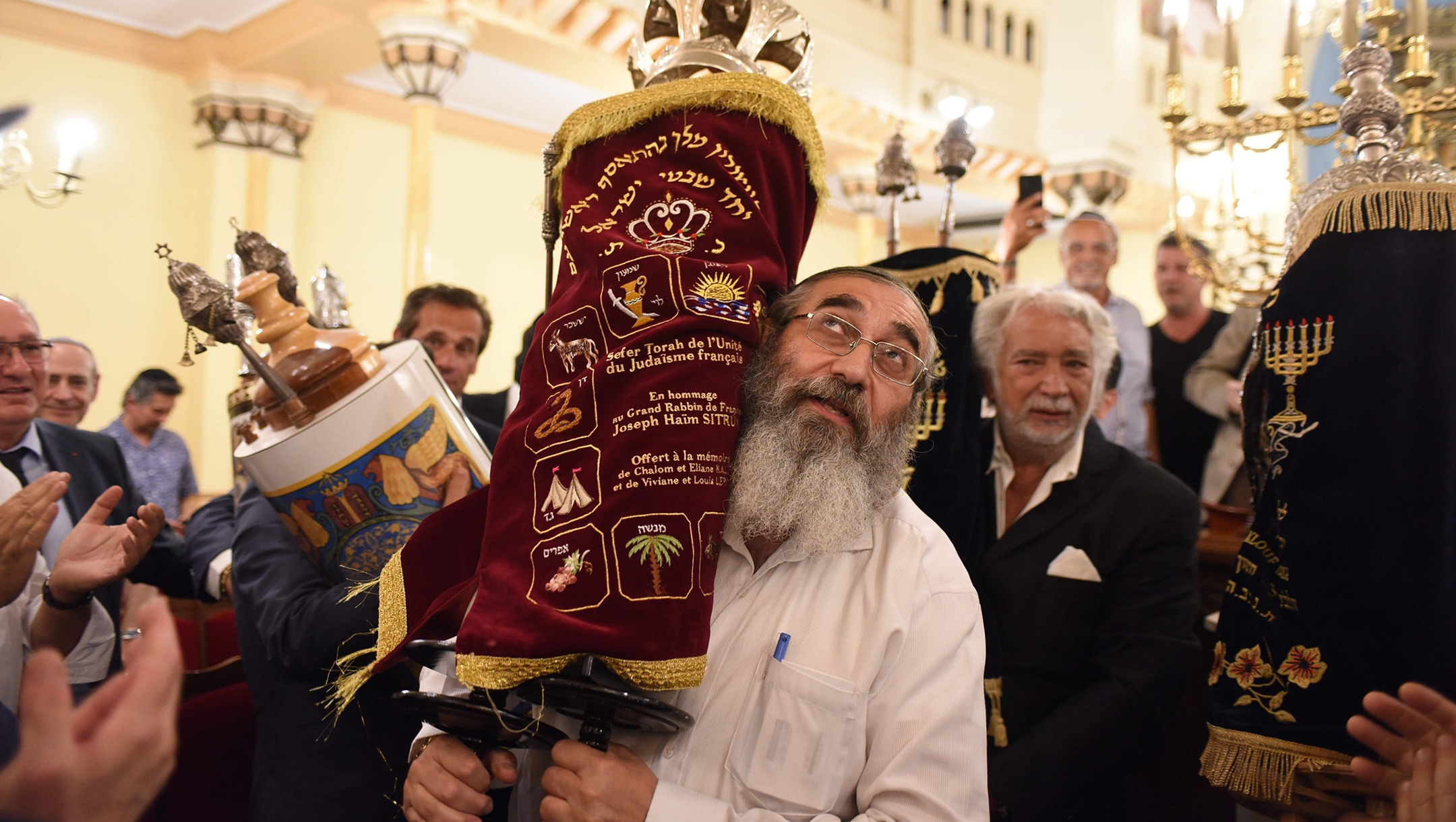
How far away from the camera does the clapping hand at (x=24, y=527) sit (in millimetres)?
1837

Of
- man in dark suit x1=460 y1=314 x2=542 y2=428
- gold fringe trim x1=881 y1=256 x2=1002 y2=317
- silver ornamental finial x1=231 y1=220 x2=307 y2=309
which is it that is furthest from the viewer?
man in dark suit x1=460 y1=314 x2=542 y2=428

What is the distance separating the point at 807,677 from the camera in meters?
1.71

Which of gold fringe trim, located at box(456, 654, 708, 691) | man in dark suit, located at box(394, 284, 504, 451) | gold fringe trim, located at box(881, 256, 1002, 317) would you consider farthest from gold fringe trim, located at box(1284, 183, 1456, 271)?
man in dark suit, located at box(394, 284, 504, 451)

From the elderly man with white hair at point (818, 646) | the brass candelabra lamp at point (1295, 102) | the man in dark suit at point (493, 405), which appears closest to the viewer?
the elderly man with white hair at point (818, 646)

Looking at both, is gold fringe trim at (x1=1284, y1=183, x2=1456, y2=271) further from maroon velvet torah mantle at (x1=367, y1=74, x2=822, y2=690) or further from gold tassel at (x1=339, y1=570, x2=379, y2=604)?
gold tassel at (x1=339, y1=570, x2=379, y2=604)

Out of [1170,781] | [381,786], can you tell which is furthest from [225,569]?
[1170,781]

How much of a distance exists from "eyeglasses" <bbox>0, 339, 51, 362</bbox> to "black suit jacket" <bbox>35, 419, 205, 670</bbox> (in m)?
0.20

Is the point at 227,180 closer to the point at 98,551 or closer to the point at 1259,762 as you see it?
the point at 98,551

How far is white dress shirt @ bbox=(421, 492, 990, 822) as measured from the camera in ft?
5.40

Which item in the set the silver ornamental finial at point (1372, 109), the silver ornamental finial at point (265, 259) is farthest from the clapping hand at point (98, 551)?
the silver ornamental finial at point (1372, 109)

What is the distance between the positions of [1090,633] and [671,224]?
168 cm

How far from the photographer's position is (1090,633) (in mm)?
2604

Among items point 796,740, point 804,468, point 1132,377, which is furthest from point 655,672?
point 1132,377

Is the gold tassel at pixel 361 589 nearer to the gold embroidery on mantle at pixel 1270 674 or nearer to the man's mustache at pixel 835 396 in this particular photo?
the man's mustache at pixel 835 396
